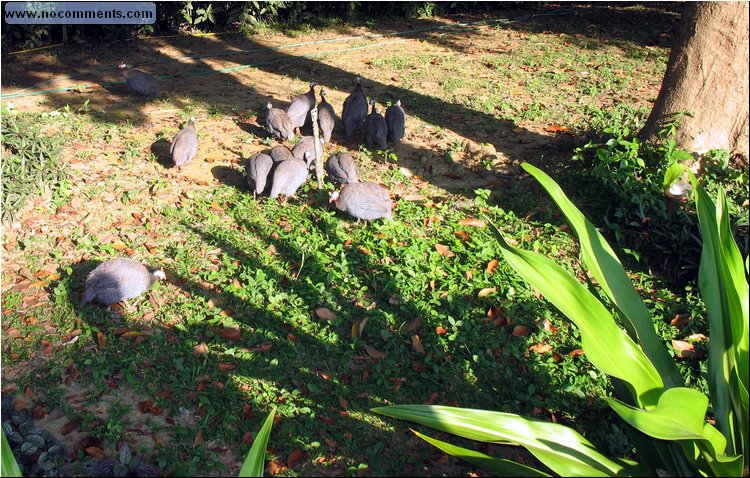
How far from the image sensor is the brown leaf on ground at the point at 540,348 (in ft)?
11.2

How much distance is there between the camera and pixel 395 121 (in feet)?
17.8

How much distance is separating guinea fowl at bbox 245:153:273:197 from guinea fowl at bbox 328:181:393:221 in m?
0.63

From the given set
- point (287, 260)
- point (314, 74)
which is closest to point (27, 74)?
point (314, 74)

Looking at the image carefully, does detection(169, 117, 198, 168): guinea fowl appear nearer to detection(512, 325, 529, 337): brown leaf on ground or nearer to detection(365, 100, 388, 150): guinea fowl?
detection(365, 100, 388, 150): guinea fowl

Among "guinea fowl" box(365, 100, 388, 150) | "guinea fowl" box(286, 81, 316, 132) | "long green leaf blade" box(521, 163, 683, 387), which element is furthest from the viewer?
"guinea fowl" box(286, 81, 316, 132)

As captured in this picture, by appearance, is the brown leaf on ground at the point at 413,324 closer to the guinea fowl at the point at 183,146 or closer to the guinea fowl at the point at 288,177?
the guinea fowl at the point at 288,177

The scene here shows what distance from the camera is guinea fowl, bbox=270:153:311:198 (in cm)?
455

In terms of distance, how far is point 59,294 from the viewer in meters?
3.69

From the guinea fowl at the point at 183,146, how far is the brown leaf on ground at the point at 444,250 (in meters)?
2.20

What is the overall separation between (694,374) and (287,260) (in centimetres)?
247

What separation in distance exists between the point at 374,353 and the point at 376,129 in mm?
2550

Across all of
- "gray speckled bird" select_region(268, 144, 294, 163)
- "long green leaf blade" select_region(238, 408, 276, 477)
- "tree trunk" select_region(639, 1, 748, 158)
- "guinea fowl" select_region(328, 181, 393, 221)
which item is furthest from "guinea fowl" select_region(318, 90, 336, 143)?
"long green leaf blade" select_region(238, 408, 276, 477)

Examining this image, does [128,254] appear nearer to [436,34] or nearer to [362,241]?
[362,241]

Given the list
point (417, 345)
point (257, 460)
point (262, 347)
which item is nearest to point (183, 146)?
point (262, 347)
